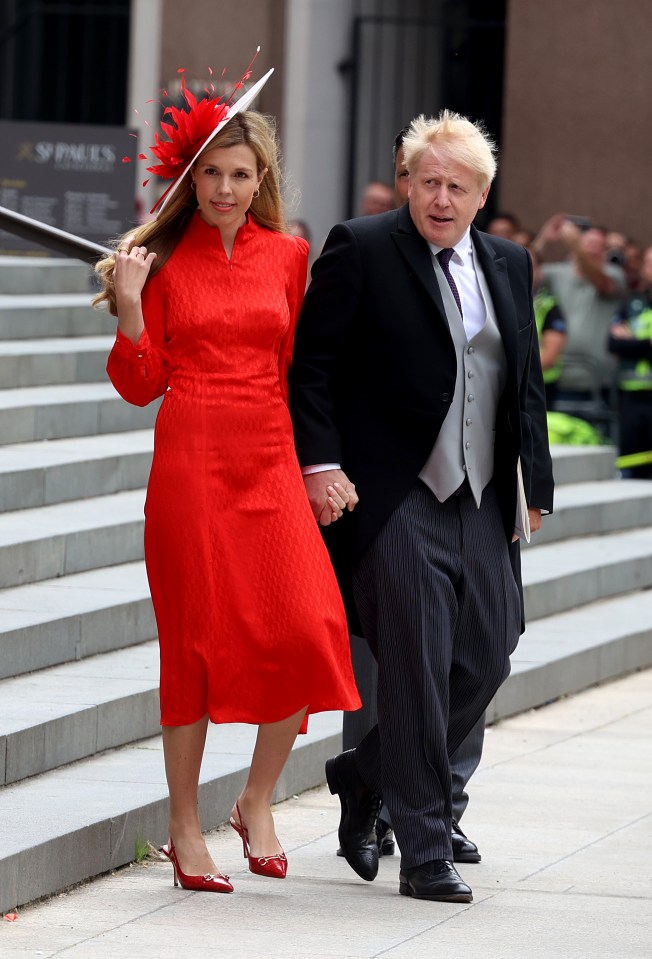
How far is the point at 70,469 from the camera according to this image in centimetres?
761

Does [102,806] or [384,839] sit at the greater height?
[102,806]

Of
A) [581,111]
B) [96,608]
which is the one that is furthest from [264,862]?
[581,111]

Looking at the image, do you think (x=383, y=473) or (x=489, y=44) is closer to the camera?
(x=383, y=473)

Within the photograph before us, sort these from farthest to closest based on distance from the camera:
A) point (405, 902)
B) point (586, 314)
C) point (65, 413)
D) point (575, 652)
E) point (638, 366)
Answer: point (586, 314), point (638, 366), point (65, 413), point (575, 652), point (405, 902)

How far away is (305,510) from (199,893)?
989mm

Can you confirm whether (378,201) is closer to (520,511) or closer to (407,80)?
(520,511)

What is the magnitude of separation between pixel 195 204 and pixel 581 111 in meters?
12.5

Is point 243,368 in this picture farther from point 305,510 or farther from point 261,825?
point 261,825

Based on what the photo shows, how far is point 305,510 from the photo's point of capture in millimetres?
4672

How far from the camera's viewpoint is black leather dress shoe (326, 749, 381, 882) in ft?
16.3

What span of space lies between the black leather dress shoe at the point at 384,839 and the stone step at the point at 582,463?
5485 mm

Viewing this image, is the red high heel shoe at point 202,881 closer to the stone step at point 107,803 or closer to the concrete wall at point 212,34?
the stone step at point 107,803

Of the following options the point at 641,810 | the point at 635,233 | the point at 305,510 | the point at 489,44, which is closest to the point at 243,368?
the point at 305,510

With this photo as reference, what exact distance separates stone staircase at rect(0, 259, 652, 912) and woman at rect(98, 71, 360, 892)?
45 cm
